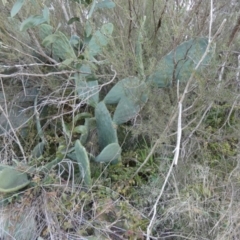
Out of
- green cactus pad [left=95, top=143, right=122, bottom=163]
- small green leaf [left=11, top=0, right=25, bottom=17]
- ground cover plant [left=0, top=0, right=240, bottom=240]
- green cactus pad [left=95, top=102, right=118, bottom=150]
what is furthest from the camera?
green cactus pad [left=95, top=102, right=118, bottom=150]

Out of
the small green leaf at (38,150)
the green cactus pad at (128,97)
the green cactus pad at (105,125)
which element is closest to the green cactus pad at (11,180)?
the small green leaf at (38,150)

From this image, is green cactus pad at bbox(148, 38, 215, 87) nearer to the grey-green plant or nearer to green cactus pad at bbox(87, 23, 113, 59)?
the grey-green plant

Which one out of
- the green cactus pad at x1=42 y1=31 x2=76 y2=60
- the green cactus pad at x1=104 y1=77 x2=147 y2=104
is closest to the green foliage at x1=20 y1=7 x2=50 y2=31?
the green cactus pad at x1=42 y1=31 x2=76 y2=60

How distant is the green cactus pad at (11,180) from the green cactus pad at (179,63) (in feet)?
2.67

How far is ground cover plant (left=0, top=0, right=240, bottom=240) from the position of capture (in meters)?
1.87

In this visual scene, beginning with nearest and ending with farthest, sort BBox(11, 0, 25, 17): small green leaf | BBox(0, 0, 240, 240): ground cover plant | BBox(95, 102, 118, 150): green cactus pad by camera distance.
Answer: BBox(11, 0, 25, 17): small green leaf < BBox(0, 0, 240, 240): ground cover plant < BBox(95, 102, 118, 150): green cactus pad

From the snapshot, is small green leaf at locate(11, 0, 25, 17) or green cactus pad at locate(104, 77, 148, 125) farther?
green cactus pad at locate(104, 77, 148, 125)

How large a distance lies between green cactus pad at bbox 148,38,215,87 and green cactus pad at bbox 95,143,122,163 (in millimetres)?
398

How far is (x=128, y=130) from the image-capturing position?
226 centimetres

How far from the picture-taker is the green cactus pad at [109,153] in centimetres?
201

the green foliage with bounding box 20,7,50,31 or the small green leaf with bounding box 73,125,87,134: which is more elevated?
the green foliage with bounding box 20,7,50,31

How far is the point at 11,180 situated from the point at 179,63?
1.03 m

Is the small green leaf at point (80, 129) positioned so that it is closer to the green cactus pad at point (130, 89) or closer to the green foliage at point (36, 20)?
the green cactus pad at point (130, 89)

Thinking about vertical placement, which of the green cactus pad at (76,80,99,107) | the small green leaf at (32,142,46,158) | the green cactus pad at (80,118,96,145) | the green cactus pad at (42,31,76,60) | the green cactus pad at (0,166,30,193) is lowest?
the green cactus pad at (0,166,30,193)
